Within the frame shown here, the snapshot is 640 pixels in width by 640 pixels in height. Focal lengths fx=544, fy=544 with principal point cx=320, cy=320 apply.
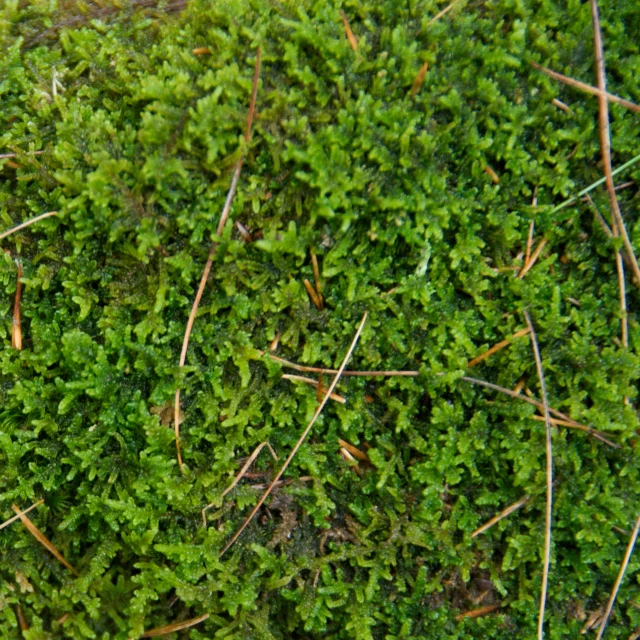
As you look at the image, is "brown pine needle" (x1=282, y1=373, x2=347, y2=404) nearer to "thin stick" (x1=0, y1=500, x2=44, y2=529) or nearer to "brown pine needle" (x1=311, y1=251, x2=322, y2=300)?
"brown pine needle" (x1=311, y1=251, x2=322, y2=300)

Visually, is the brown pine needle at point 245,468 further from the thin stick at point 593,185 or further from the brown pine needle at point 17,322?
the thin stick at point 593,185

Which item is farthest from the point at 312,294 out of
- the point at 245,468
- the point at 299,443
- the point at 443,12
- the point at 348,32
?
the point at 443,12

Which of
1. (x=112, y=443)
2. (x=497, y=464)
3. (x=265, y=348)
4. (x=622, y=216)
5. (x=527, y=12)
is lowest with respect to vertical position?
(x=112, y=443)

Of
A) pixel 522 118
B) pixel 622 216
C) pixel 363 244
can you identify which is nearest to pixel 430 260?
pixel 363 244

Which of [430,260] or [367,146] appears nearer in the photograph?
[367,146]

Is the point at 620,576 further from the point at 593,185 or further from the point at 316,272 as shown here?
the point at 316,272

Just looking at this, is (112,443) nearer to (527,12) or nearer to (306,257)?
(306,257)
